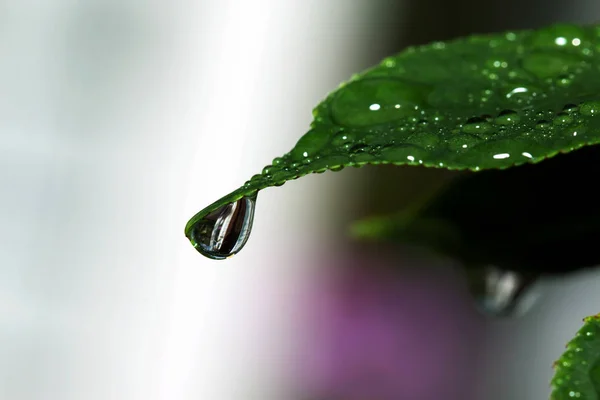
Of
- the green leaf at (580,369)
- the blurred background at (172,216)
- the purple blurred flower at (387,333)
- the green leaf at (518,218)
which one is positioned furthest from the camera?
the blurred background at (172,216)

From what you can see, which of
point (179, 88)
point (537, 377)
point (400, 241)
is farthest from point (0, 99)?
point (400, 241)

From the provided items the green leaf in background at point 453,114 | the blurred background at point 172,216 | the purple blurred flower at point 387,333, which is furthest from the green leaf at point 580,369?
the blurred background at point 172,216

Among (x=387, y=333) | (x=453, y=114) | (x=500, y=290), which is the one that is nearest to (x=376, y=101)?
(x=453, y=114)

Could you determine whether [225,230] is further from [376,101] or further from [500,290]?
[500,290]

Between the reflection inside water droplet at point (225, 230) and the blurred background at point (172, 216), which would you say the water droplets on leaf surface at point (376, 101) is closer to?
the reflection inside water droplet at point (225, 230)

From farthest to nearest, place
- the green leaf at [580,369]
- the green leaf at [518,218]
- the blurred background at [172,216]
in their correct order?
the blurred background at [172,216] < the green leaf at [518,218] < the green leaf at [580,369]

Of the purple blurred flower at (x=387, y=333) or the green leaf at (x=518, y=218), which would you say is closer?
the green leaf at (x=518, y=218)
